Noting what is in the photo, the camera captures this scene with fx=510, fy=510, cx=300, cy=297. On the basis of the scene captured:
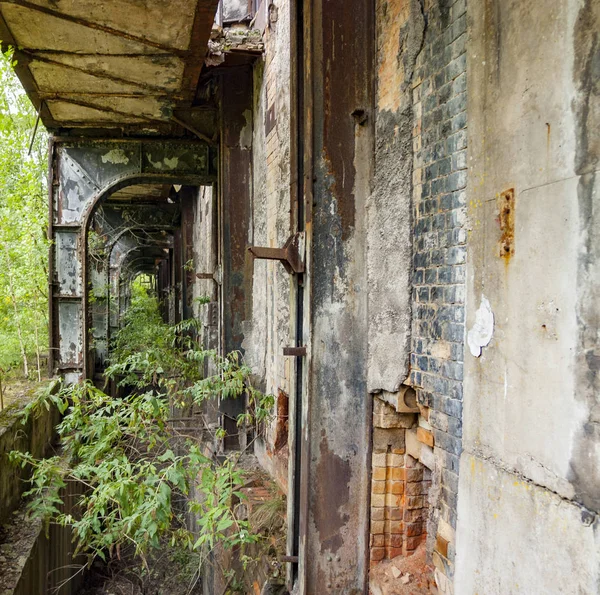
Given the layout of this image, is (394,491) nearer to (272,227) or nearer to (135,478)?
(135,478)

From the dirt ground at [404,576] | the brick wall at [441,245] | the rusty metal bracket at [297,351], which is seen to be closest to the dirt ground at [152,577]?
the dirt ground at [404,576]

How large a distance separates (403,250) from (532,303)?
1159 millimetres

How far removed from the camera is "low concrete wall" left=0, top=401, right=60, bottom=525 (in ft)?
15.0

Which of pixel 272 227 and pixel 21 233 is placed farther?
pixel 21 233

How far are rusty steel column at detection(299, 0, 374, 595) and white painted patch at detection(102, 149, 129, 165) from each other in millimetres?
5269

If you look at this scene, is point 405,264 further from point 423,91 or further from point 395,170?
point 423,91

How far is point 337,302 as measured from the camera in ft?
11.3

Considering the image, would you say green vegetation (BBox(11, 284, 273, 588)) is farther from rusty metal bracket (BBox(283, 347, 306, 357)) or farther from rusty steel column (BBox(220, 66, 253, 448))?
rusty steel column (BBox(220, 66, 253, 448))

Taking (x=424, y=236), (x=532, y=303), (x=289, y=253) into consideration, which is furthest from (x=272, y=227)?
(x=532, y=303)

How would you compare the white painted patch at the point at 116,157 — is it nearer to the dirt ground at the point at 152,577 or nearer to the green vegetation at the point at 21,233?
the green vegetation at the point at 21,233

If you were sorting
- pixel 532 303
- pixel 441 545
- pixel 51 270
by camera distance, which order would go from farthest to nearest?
pixel 51 270 < pixel 441 545 < pixel 532 303

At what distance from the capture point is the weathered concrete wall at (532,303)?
1.71 meters

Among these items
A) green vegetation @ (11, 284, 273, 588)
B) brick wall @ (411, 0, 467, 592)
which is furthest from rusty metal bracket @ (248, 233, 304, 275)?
green vegetation @ (11, 284, 273, 588)

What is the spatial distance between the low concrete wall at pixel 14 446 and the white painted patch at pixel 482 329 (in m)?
4.19
